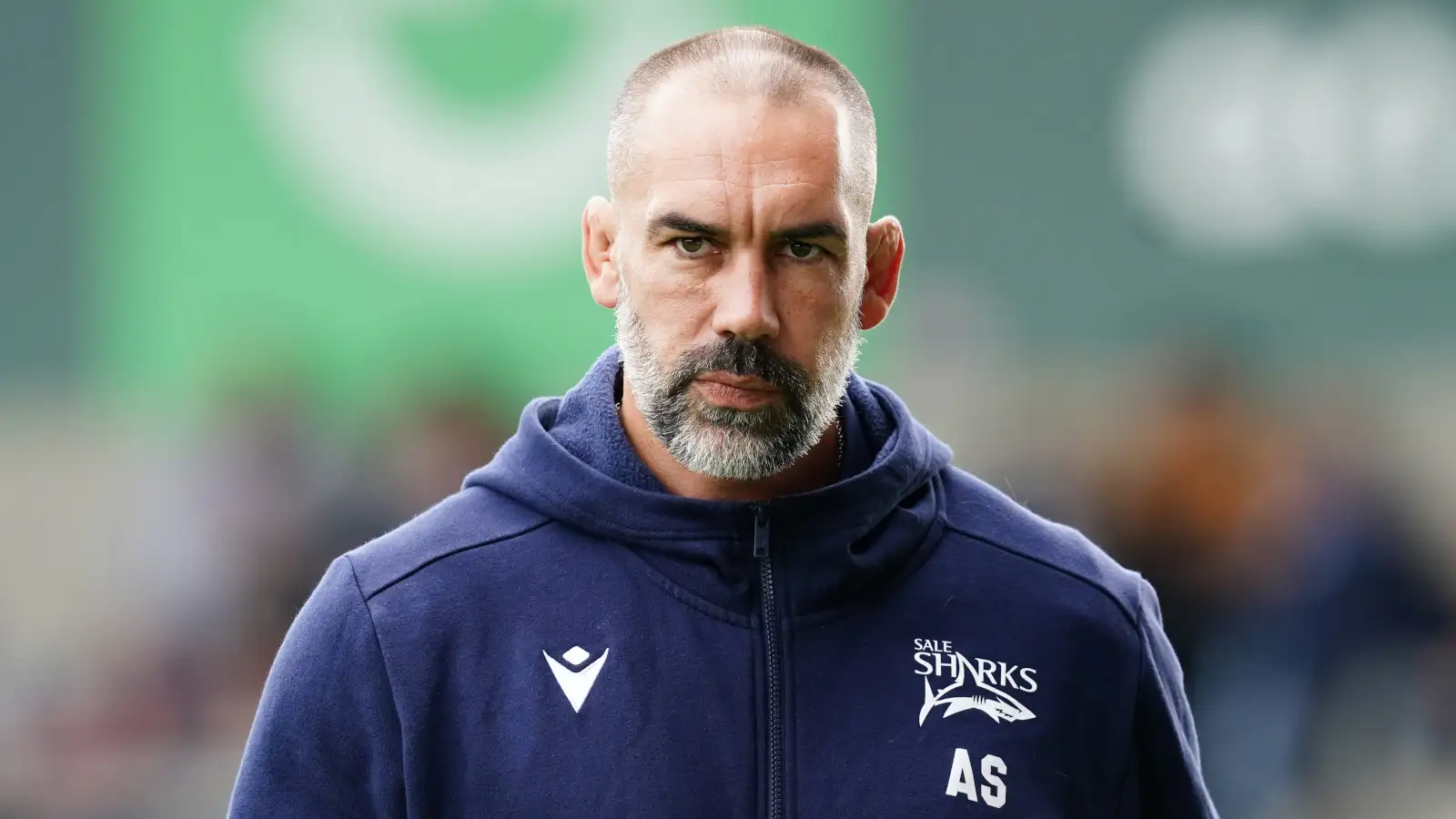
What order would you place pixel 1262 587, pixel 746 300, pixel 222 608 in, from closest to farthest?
pixel 746 300, pixel 1262 587, pixel 222 608

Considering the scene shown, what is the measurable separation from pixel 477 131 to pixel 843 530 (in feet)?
27.8

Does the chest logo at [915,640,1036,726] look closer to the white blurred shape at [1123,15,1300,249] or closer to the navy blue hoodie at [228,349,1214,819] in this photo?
the navy blue hoodie at [228,349,1214,819]

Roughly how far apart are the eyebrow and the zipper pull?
387 mm

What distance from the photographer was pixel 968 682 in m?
3.01

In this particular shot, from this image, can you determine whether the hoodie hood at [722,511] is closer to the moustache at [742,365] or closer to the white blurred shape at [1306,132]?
the moustache at [742,365]

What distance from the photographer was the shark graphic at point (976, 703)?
2986mm

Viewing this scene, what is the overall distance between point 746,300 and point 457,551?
22.0 inches

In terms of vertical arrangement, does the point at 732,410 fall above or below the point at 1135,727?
above

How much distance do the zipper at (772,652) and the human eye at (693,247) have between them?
0.37 m

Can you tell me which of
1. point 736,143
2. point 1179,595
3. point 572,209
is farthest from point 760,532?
point 572,209

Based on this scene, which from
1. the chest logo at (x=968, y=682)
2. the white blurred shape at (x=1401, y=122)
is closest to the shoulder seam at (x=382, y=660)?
the chest logo at (x=968, y=682)

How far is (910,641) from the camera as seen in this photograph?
9.94 ft

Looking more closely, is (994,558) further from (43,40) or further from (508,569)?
A: (43,40)

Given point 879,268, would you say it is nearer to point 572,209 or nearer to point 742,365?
point 742,365
